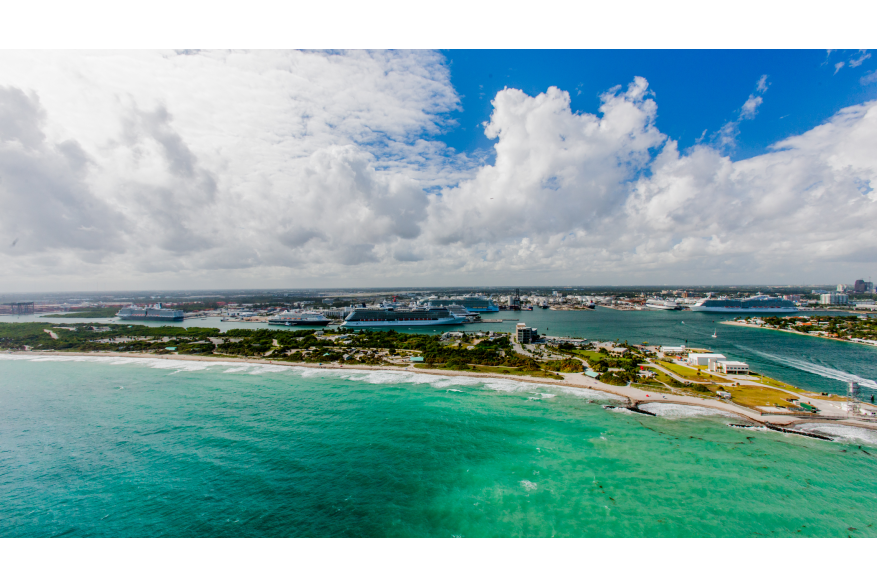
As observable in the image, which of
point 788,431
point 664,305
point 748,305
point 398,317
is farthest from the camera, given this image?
point 664,305

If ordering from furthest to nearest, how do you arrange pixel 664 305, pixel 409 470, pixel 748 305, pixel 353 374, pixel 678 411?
pixel 664 305 < pixel 748 305 < pixel 353 374 < pixel 678 411 < pixel 409 470

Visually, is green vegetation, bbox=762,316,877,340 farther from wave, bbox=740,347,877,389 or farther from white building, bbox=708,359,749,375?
white building, bbox=708,359,749,375

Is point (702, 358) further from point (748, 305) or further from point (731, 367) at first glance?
point (748, 305)

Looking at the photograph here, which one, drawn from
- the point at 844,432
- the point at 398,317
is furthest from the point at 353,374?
the point at 398,317

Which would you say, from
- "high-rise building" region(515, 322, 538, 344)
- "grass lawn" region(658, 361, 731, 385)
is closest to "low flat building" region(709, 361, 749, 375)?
"grass lawn" region(658, 361, 731, 385)

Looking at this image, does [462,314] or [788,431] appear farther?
[462,314]
